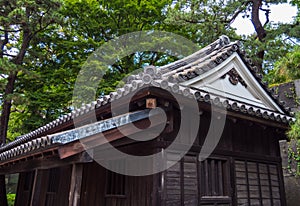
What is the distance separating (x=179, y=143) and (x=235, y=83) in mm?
2615

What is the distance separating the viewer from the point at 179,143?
508cm

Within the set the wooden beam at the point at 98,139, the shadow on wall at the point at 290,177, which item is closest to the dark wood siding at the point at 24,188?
the wooden beam at the point at 98,139

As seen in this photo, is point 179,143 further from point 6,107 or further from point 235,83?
point 6,107

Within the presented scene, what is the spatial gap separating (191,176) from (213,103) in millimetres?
1501

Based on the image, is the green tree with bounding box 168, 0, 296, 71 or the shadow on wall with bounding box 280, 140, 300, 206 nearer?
the shadow on wall with bounding box 280, 140, 300, 206

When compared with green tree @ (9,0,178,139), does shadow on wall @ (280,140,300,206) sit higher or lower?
lower

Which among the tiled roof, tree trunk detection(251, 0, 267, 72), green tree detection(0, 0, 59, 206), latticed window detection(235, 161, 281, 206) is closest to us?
the tiled roof

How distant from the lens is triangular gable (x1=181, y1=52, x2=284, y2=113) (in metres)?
6.11

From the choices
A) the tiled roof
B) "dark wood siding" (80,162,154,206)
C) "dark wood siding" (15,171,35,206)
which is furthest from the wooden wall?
"dark wood siding" (15,171,35,206)

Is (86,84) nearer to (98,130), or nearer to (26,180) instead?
(26,180)

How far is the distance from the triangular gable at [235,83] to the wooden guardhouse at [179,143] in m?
0.03

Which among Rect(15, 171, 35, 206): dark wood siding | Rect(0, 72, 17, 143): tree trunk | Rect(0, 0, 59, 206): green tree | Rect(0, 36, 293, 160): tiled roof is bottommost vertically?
Rect(15, 171, 35, 206): dark wood siding

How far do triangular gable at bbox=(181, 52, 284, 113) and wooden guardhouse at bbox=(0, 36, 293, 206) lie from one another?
3 cm

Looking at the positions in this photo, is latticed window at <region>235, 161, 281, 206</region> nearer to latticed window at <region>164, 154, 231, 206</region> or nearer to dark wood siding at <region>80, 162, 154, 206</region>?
latticed window at <region>164, 154, 231, 206</region>
